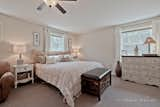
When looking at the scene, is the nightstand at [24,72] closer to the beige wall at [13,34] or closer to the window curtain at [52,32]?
the beige wall at [13,34]

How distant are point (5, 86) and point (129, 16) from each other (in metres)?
4.34

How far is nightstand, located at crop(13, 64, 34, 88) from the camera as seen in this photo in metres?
3.56

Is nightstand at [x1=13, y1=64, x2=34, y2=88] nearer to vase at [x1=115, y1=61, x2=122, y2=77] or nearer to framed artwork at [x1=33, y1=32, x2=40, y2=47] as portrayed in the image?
framed artwork at [x1=33, y1=32, x2=40, y2=47]

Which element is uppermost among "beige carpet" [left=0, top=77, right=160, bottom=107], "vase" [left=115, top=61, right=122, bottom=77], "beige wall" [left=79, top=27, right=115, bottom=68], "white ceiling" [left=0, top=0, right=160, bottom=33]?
"white ceiling" [left=0, top=0, right=160, bottom=33]

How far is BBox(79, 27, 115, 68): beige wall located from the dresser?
3.43 feet

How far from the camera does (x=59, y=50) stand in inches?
229

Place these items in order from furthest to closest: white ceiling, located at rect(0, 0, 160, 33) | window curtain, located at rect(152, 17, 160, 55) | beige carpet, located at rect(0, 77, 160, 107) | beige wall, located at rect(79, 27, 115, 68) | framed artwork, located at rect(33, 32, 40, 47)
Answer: beige wall, located at rect(79, 27, 115, 68) → framed artwork, located at rect(33, 32, 40, 47) → window curtain, located at rect(152, 17, 160, 55) → white ceiling, located at rect(0, 0, 160, 33) → beige carpet, located at rect(0, 77, 160, 107)

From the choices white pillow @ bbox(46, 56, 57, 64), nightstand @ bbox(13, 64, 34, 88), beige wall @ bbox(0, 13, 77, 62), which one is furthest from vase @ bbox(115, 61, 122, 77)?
beige wall @ bbox(0, 13, 77, 62)

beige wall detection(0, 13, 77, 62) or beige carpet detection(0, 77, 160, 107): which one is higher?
beige wall detection(0, 13, 77, 62)

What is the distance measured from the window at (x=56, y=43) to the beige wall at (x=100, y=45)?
4.16ft

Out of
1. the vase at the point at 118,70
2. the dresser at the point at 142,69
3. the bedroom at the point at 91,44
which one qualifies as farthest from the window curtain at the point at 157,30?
the vase at the point at 118,70

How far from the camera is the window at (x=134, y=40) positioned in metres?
4.42

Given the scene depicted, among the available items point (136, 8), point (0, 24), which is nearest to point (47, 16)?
point (0, 24)

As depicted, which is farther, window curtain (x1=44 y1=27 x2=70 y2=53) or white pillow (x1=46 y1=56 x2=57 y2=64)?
window curtain (x1=44 y1=27 x2=70 y2=53)
